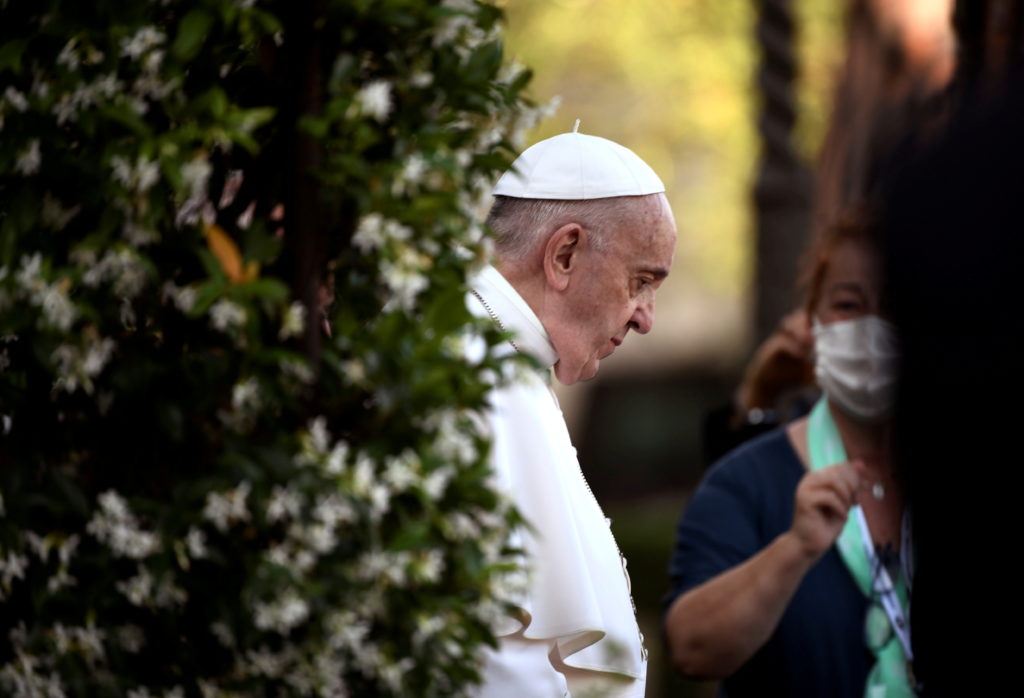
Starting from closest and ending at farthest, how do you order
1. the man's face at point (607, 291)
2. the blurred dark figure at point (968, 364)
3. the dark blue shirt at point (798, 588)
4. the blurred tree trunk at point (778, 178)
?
the blurred dark figure at point (968, 364) < the man's face at point (607, 291) < the dark blue shirt at point (798, 588) < the blurred tree trunk at point (778, 178)

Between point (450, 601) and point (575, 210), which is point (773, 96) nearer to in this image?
point (575, 210)

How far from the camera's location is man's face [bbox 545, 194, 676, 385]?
3332 mm

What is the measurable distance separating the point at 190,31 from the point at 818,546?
2.42 metres

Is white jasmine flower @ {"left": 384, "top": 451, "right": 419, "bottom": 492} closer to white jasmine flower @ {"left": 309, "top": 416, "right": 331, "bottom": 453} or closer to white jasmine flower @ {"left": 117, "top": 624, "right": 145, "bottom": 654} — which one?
white jasmine flower @ {"left": 309, "top": 416, "right": 331, "bottom": 453}

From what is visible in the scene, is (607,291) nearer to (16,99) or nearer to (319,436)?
(319,436)

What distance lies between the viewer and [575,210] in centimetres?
337

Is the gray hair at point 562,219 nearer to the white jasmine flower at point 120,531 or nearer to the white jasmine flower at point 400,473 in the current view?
the white jasmine flower at point 400,473

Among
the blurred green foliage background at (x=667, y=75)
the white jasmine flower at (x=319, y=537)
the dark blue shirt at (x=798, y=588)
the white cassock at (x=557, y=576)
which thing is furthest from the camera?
the blurred green foliage background at (x=667, y=75)

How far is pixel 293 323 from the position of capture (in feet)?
6.57

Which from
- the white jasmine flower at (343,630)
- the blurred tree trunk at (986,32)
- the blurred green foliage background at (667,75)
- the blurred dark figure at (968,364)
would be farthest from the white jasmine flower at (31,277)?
the blurred green foliage background at (667,75)

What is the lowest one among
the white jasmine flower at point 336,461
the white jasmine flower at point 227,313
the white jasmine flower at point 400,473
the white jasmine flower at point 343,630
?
the white jasmine flower at point 343,630

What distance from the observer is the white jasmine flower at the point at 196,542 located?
1943mm

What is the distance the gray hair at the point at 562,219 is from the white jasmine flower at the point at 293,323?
4.26ft

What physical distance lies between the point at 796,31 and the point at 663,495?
11.6 m
